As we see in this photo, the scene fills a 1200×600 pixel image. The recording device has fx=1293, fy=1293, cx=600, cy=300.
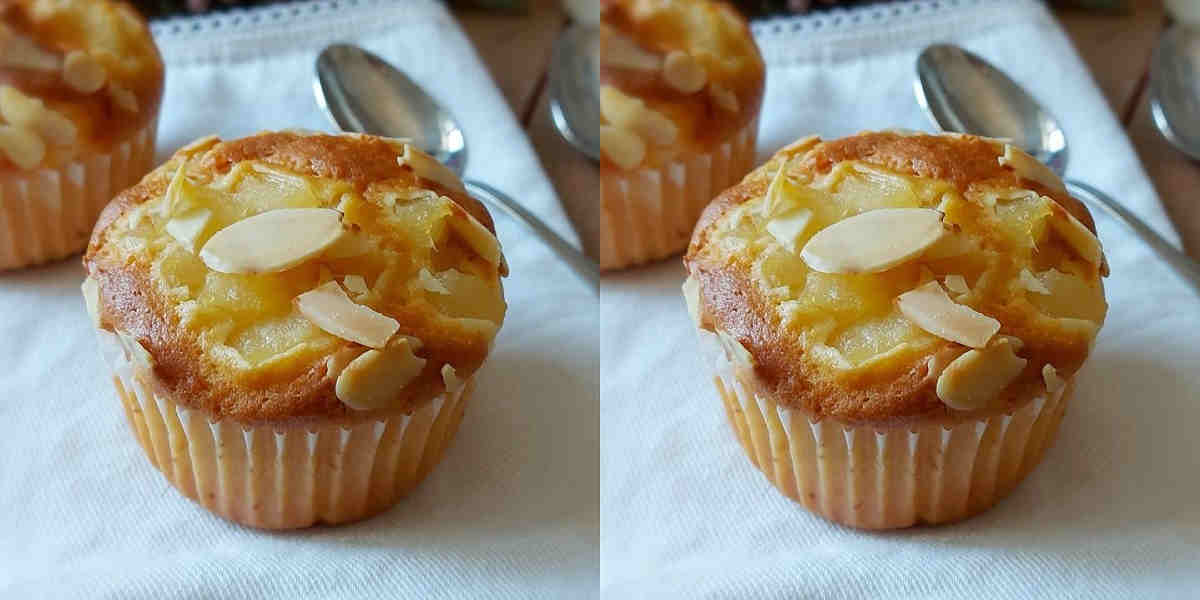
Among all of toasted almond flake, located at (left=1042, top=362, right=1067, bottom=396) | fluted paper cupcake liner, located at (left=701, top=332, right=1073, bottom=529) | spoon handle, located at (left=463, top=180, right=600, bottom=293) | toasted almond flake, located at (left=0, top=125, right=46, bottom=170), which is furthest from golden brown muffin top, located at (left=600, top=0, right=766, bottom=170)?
toasted almond flake, located at (left=0, top=125, right=46, bottom=170)

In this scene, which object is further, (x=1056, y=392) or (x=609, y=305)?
(x=609, y=305)

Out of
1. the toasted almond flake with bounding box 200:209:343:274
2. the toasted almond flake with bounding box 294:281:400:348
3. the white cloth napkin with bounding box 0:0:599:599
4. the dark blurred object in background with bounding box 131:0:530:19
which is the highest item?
the toasted almond flake with bounding box 200:209:343:274

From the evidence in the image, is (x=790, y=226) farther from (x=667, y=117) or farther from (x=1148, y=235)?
(x=1148, y=235)

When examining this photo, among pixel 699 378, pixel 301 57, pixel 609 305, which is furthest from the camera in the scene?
pixel 301 57

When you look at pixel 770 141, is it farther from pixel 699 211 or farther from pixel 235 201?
pixel 235 201

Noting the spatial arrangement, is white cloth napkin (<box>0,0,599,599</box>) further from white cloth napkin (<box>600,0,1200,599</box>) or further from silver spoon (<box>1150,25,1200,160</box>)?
silver spoon (<box>1150,25,1200,160</box>)

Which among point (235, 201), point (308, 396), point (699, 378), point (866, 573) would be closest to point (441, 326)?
point (308, 396)

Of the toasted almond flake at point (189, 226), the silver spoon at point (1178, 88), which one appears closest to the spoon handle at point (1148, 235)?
the silver spoon at point (1178, 88)
